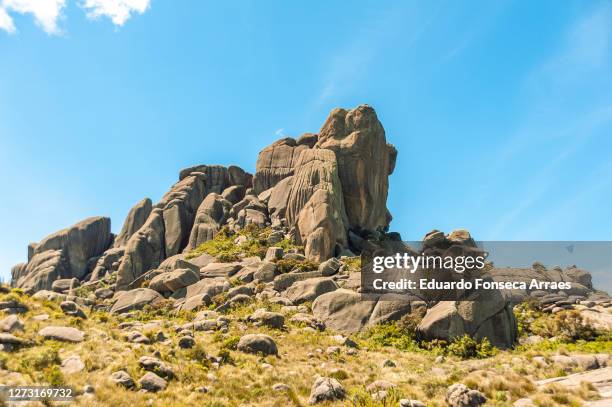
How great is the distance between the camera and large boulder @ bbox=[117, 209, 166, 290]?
5759cm

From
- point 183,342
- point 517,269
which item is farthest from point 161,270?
point 517,269

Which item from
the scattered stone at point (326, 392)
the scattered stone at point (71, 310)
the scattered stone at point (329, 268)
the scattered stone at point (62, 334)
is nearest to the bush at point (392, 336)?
the scattered stone at point (326, 392)

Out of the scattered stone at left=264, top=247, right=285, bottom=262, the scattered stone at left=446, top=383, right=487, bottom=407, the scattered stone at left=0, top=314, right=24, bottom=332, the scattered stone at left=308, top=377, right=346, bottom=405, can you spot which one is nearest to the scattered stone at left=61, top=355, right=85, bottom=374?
the scattered stone at left=0, top=314, right=24, bottom=332

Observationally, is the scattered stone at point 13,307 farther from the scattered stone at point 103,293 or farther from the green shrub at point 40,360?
the scattered stone at point 103,293

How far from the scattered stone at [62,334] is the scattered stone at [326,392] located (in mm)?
11316

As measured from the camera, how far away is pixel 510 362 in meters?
20.0

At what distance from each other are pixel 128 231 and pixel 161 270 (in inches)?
982

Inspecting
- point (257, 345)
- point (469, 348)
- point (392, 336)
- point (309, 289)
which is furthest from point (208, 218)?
point (469, 348)

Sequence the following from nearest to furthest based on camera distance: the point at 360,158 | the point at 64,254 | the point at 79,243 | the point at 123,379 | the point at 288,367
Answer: the point at 123,379 < the point at 288,367 < the point at 360,158 < the point at 64,254 < the point at 79,243

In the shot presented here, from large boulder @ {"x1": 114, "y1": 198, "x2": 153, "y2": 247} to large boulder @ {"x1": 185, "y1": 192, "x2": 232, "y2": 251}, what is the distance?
1288 centimetres

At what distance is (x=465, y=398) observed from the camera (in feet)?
44.9

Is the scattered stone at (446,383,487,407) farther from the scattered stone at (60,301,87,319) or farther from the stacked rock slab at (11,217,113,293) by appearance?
the stacked rock slab at (11,217,113,293)

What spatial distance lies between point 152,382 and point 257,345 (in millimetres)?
6903

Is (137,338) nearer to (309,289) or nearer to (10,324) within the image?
(10,324)
